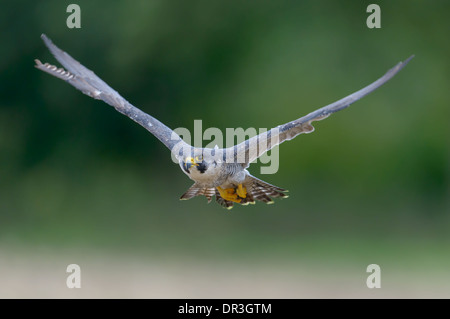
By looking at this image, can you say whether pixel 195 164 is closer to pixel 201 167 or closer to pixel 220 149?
pixel 201 167

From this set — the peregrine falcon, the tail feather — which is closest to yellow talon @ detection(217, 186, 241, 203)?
the peregrine falcon

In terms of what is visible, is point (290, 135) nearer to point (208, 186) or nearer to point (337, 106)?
point (337, 106)

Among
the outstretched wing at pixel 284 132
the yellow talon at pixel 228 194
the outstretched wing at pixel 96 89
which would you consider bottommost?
the yellow talon at pixel 228 194

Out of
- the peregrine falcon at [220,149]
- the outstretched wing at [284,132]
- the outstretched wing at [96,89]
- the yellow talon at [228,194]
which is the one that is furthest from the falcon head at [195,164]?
the yellow talon at [228,194]

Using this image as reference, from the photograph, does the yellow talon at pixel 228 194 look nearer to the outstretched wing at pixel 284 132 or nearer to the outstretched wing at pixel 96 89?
the outstretched wing at pixel 284 132

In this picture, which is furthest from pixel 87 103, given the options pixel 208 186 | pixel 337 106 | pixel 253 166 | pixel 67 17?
pixel 337 106

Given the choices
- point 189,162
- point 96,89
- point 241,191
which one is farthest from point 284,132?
point 96,89
